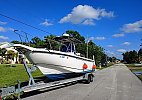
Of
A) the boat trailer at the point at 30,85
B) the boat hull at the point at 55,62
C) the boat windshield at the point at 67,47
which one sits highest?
the boat windshield at the point at 67,47

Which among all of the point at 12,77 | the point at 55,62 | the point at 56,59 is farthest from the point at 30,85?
the point at 12,77

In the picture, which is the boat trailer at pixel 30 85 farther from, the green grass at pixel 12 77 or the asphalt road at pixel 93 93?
the green grass at pixel 12 77

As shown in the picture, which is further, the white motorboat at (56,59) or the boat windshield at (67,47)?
the boat windshield at (67,47)

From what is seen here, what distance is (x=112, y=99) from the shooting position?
11227 mm

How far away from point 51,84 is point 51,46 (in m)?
2.88

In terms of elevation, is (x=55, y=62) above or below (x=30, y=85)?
above

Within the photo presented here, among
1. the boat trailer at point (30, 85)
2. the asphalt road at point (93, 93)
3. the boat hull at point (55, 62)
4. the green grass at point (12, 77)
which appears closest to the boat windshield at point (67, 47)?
the boat hull at point (55, 62)

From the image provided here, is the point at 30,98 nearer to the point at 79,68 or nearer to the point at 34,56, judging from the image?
the point at 34,56

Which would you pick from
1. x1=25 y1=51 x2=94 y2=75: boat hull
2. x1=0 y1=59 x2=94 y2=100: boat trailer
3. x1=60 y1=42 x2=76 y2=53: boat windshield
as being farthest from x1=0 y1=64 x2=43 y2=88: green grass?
x1=60 y1=42 x2=76 y2=53: boat windshield

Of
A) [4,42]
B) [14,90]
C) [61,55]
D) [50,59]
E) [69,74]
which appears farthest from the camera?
[69,74]

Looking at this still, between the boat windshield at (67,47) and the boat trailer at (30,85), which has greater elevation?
the boat windshield at (67,47)

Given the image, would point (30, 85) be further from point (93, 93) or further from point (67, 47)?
point (67, 47)

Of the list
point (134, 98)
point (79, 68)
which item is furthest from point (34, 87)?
point (79, 68)

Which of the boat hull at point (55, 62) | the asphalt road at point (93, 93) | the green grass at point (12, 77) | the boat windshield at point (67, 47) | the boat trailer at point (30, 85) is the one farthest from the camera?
the boat windshield at point (67, 47)
